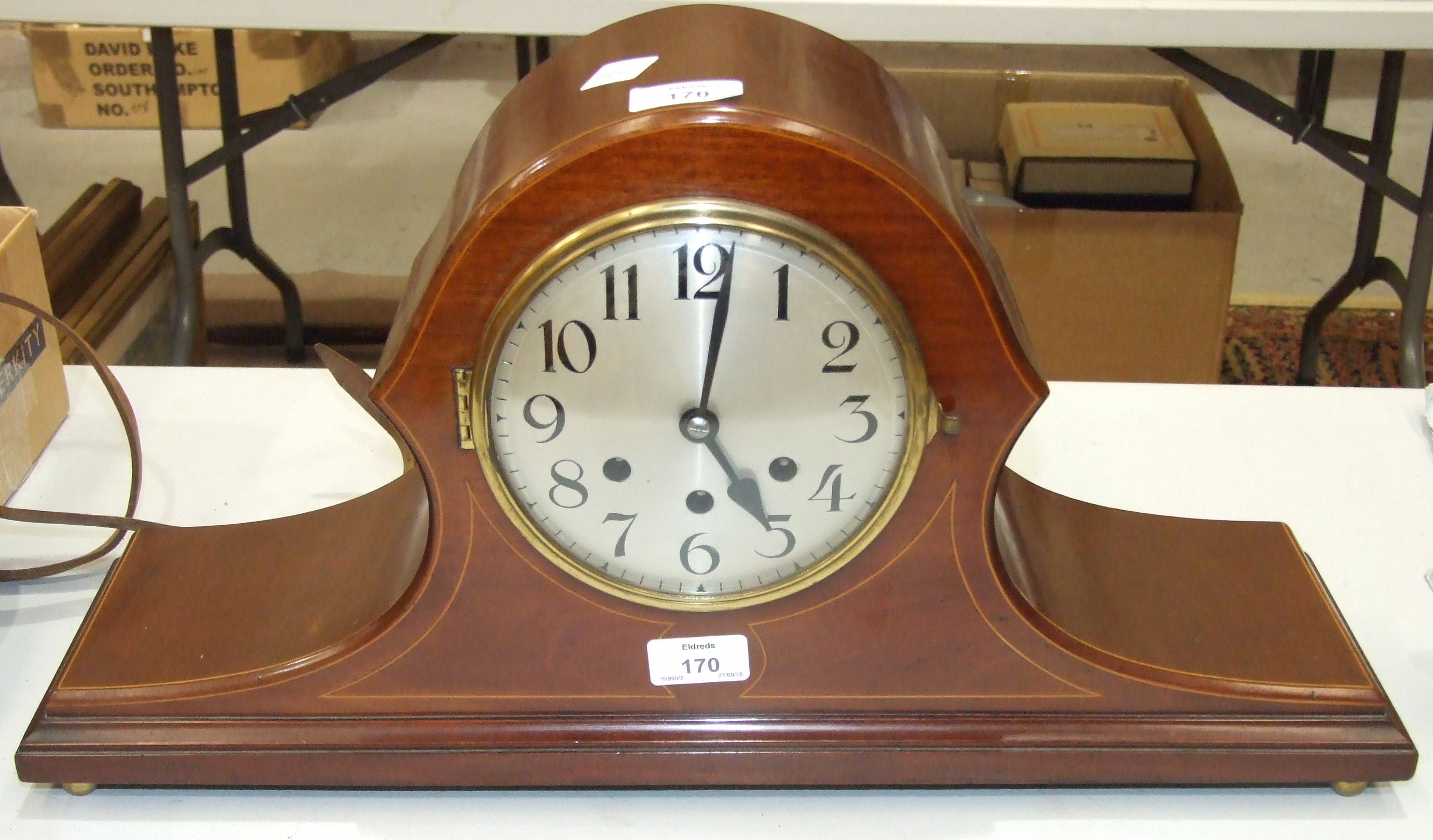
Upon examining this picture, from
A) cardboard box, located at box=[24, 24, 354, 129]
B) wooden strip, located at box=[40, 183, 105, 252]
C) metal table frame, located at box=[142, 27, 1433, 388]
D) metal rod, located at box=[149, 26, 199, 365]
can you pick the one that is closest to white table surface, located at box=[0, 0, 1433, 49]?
metal table frame, located at box=[142, 27, 1433, 388]

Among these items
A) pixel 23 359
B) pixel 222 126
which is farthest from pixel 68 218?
pixel 23 359

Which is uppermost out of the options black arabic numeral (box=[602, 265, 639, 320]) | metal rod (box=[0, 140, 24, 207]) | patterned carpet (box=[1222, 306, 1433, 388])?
black arabic numeral (box=[602, 265, 639, 320])

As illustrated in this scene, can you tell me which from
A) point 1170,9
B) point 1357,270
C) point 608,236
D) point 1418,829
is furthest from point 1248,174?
point 608,236

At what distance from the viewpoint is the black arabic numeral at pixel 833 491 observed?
0.97 m

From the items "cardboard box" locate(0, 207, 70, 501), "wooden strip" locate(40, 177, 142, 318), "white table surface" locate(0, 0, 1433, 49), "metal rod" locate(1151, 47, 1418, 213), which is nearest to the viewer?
"cardboard box" locate(0, 207, 70, 501)

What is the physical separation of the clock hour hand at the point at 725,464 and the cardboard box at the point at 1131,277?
3.79ft

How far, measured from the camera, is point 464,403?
940 mm

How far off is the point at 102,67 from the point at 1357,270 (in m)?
2.74

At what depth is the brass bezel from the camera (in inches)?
34.6

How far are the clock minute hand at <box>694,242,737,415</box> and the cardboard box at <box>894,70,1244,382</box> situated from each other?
120 cm

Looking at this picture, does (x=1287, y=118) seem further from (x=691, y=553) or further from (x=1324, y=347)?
(x=691, y=553)

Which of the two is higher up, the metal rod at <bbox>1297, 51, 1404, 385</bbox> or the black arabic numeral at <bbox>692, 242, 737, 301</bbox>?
the black arabic numeral at <bbox>692, 242, 737, 301</bbox>

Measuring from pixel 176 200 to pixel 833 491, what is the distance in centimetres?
156

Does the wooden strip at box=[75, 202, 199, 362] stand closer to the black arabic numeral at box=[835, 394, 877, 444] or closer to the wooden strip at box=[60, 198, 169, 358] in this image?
the wooden strip at box=[60, 198, 169, 358]
